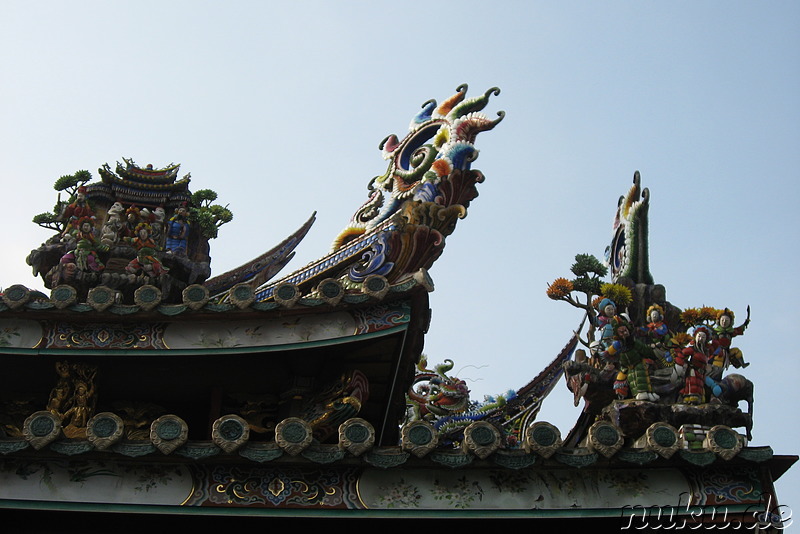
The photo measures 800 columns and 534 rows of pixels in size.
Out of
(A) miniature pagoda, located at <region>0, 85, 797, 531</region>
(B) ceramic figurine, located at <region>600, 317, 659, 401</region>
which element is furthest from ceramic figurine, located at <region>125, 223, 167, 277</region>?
(B) ceramic figurine, located at <region>600, 317, 659, 401</region>

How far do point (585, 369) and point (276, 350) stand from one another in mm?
2788

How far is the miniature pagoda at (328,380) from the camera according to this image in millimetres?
6770

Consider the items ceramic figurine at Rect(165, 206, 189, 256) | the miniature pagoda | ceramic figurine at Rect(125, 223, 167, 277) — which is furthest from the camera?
ceramic figurine at Rect(165, 206, 189, 256)

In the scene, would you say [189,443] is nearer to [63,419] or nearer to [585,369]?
[63,419]

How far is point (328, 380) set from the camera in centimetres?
878

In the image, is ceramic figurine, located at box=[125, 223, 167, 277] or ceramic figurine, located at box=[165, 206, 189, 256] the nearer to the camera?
ceramic figurine, located at box=[125, 223, 167, 277]

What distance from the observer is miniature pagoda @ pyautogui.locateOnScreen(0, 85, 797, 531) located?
677 cm

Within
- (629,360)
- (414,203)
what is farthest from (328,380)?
(629,360)

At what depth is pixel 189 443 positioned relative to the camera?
6898mm

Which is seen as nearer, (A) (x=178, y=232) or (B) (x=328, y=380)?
(B) (x=328, y=380)

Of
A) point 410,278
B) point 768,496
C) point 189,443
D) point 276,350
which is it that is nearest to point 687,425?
point 768,496

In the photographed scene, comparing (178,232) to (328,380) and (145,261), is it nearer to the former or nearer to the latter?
(145,261)

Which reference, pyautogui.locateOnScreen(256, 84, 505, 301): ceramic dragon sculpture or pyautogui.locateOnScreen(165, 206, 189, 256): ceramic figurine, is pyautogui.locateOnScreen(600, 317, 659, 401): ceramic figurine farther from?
pyautogui.locateOnScreen(165, 206, 189, 256): ceramic figurine

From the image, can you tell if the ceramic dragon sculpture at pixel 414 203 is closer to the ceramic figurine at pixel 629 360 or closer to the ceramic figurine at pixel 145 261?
the ceramic figurine at pixel 145 261
